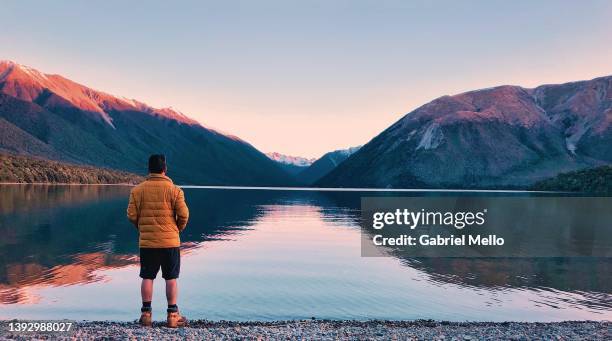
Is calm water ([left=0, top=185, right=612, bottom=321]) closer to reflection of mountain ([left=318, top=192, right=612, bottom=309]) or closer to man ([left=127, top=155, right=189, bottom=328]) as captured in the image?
reflection of mountain ([left=318, top=192, right=612, bottom=309])

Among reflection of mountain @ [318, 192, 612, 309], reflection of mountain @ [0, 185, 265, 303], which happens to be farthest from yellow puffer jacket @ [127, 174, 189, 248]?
reflection of mountain @ [318, 192, 612, 309]

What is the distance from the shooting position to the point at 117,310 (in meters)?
24.0

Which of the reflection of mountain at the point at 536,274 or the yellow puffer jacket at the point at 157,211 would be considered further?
the reflection of mountain at the point at 536,274

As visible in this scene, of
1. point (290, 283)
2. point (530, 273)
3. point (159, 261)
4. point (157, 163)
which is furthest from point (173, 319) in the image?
point (530, 273)

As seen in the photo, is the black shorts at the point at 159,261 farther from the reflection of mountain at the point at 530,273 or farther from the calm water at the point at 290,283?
the reflection of mountain at the point at 530,273

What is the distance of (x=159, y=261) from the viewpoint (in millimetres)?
16484

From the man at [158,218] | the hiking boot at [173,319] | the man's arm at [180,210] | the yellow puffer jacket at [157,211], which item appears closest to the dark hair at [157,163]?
the man at [158,218]

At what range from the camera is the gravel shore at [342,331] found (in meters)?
16.6

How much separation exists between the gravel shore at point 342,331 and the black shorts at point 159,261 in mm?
1755

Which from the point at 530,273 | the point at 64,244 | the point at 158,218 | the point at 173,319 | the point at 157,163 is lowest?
the point at 530,273

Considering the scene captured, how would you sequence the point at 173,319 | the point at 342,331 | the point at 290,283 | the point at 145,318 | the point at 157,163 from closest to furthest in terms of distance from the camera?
the point at 157,163, the point at 145,318, the point at 173,319, the point at 342,331, the point at 290,283

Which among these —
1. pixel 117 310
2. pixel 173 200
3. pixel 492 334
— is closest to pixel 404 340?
pixel 492 334

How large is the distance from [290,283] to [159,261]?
16924 millimetres

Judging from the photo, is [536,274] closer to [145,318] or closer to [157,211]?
[145,318]
